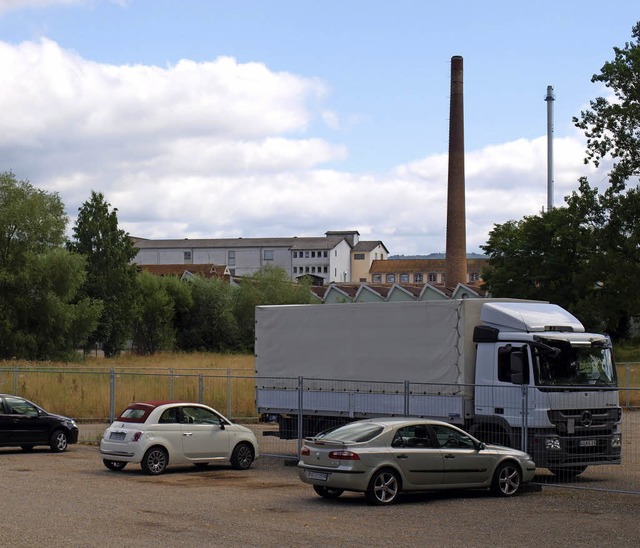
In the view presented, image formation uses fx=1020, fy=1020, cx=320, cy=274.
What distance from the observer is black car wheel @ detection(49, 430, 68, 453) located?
25.0 m

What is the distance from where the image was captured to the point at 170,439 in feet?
67.0

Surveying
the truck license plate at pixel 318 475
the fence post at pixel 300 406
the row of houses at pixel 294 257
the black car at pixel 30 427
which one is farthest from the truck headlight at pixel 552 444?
the row of houses at pixel 294 257

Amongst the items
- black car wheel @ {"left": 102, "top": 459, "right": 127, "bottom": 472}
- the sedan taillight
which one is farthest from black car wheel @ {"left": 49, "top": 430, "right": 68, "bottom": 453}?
the sedan taillight

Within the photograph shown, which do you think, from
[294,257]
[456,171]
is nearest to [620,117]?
[456,171]

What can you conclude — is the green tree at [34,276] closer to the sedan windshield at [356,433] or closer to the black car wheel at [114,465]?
the black car wheel at [114,465]

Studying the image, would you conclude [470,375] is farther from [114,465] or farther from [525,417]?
[114,465]

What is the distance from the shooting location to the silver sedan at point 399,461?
15828mm

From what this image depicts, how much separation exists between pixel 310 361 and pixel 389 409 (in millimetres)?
3001

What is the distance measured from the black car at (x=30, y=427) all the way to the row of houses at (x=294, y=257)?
12610 cm

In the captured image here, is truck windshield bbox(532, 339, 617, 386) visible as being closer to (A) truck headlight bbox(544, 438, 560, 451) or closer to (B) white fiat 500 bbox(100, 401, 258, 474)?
(A) truck headlight bbox(544, 438, 560, 451)

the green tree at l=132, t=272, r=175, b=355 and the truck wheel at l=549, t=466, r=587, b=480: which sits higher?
the green tree at l=132, t=272, r=175, b=355

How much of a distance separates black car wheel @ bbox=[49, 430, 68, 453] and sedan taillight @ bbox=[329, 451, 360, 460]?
11.3m

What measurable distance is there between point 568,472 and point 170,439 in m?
7.82

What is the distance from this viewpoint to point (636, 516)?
1527cm
